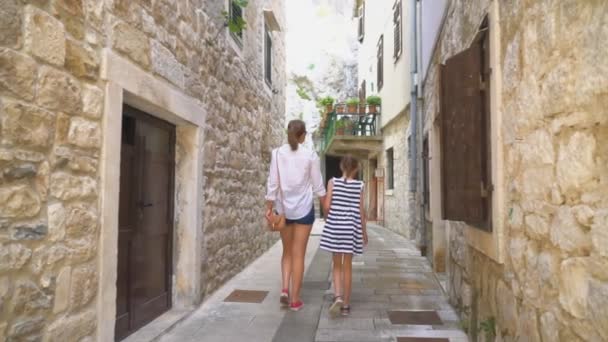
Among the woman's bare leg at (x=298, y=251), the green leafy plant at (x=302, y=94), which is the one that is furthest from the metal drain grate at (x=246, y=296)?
the green leafy plant at (x=302, y=94)

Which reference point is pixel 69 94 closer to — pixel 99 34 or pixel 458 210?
pixel 99 34

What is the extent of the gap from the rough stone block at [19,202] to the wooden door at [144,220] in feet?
3.56

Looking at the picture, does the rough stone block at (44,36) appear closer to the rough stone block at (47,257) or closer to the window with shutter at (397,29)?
the rough stone block at (47,257)

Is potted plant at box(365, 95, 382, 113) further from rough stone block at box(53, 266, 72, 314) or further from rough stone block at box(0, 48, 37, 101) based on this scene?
rough stone block at box(0, 48, 37, 101)

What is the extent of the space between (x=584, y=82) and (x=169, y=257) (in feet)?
11.5

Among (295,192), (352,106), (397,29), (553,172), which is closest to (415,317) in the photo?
(295,192)

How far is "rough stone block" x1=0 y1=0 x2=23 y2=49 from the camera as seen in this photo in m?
1.94

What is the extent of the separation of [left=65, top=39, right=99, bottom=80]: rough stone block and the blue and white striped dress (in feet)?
6.98

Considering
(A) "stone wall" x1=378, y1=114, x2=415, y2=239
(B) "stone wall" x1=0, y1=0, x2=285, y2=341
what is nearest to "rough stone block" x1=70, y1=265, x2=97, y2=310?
(B) "stone wall" x1=0, y1=0, x2=285, y2=341

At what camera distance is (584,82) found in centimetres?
152

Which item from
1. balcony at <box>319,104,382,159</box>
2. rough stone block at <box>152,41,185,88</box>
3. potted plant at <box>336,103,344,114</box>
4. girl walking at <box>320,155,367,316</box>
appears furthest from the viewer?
potted plant at <box>336,103,344,114</box>

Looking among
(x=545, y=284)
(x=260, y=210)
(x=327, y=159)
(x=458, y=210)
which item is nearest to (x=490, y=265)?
(x=458, y=210)

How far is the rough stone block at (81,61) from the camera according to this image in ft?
7.94

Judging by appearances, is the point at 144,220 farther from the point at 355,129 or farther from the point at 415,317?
the point at 355,129
